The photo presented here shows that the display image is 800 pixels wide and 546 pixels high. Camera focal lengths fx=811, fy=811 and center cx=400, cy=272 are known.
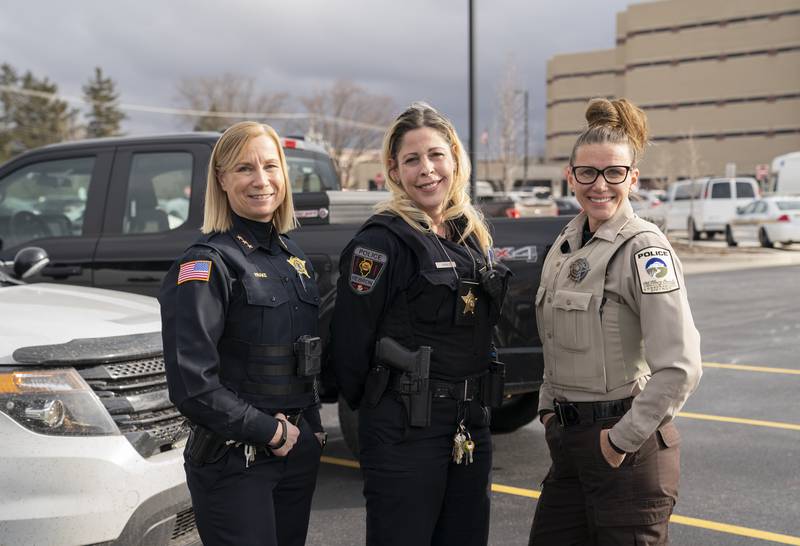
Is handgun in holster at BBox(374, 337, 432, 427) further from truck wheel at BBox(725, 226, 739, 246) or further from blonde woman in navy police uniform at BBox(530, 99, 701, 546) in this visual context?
truck wheel at BBox(725, 226, 739, 246)

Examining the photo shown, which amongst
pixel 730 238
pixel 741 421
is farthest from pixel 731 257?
pixel 741 421

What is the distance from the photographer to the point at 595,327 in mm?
2379

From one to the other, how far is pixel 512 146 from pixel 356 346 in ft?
105

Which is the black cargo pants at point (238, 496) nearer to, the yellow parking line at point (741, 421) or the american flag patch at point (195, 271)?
the american flag patch at point (195, 271)

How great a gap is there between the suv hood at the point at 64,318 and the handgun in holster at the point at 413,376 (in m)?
1.21

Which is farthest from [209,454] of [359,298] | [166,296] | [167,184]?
[167,184]

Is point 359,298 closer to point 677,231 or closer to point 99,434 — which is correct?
point 99,434

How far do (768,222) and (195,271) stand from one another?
2335 cm

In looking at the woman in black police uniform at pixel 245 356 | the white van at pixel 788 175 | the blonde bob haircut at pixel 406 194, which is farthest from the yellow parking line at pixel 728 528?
the white van at pixel 788 175

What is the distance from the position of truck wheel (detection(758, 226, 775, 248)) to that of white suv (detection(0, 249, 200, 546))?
74.9 feet

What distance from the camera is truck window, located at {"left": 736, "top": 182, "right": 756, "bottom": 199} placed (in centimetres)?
2552

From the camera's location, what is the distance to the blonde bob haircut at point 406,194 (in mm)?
2531

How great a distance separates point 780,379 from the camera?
24.6ft

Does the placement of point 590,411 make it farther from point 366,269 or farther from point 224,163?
point 224,163
